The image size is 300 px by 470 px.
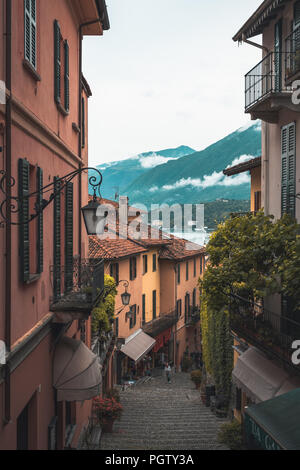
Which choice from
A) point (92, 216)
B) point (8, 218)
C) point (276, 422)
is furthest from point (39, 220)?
point (276, 422)

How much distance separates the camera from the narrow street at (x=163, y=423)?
14992 mm

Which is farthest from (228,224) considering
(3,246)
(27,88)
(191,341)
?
(191,341)

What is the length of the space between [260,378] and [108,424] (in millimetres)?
6804

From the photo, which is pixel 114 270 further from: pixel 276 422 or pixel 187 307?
pixel 276 422

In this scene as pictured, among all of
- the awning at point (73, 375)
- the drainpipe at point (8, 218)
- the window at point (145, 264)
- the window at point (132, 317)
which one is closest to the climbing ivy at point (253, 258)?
the awning at point (73, 375)

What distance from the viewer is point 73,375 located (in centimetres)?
964

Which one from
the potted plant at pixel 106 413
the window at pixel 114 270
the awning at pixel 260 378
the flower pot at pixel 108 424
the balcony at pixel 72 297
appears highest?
the balcony at pixel 72 297

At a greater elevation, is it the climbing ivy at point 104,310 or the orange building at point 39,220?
the orange building at point 39,220

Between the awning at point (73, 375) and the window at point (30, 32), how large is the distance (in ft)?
18.7

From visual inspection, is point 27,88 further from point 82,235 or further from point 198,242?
point 198,242

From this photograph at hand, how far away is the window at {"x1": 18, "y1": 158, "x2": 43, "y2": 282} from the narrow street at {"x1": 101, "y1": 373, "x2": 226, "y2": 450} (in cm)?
851

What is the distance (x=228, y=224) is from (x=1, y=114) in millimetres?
8055

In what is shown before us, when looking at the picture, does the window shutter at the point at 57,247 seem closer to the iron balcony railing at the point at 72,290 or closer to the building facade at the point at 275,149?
the iron balcony railing at the point at 72,290

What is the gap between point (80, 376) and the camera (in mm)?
9688
